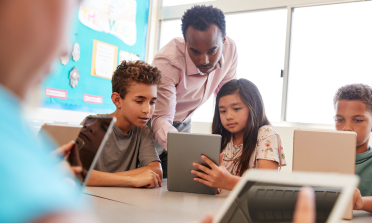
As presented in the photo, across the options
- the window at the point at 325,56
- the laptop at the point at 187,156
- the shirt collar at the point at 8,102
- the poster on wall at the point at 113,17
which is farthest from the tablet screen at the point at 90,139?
the window at the point at 325,56

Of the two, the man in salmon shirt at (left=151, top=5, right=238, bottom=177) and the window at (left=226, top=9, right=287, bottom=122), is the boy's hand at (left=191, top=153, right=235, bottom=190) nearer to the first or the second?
the man in salmon shirt at (left=151, top=5, right=238, bottom=177)

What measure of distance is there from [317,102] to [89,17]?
2589mm

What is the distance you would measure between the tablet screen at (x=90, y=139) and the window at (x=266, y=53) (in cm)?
305

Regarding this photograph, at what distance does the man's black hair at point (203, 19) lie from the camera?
5.54 feet

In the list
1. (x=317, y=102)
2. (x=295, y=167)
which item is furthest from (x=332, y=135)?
(x=317, y=102)

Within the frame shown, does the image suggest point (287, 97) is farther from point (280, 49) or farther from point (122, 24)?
point (122, 24)

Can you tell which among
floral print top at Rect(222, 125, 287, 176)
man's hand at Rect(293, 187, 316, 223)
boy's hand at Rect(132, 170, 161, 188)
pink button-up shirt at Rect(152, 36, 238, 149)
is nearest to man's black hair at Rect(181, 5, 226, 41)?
pink button-up shirt at Rect(152, 36, 238, 149)

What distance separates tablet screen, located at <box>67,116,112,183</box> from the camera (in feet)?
1.73

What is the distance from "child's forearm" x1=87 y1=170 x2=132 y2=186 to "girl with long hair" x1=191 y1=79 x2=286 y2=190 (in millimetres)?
541

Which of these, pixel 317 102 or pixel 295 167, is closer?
pixel 295 167

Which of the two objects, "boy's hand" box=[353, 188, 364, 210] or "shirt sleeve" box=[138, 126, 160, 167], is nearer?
"boy's hand" box=[353, 188, 364, 210]

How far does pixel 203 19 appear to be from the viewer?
1.71m

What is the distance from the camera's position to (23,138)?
0.56 feet

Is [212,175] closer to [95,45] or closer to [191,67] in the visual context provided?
[191,67]
